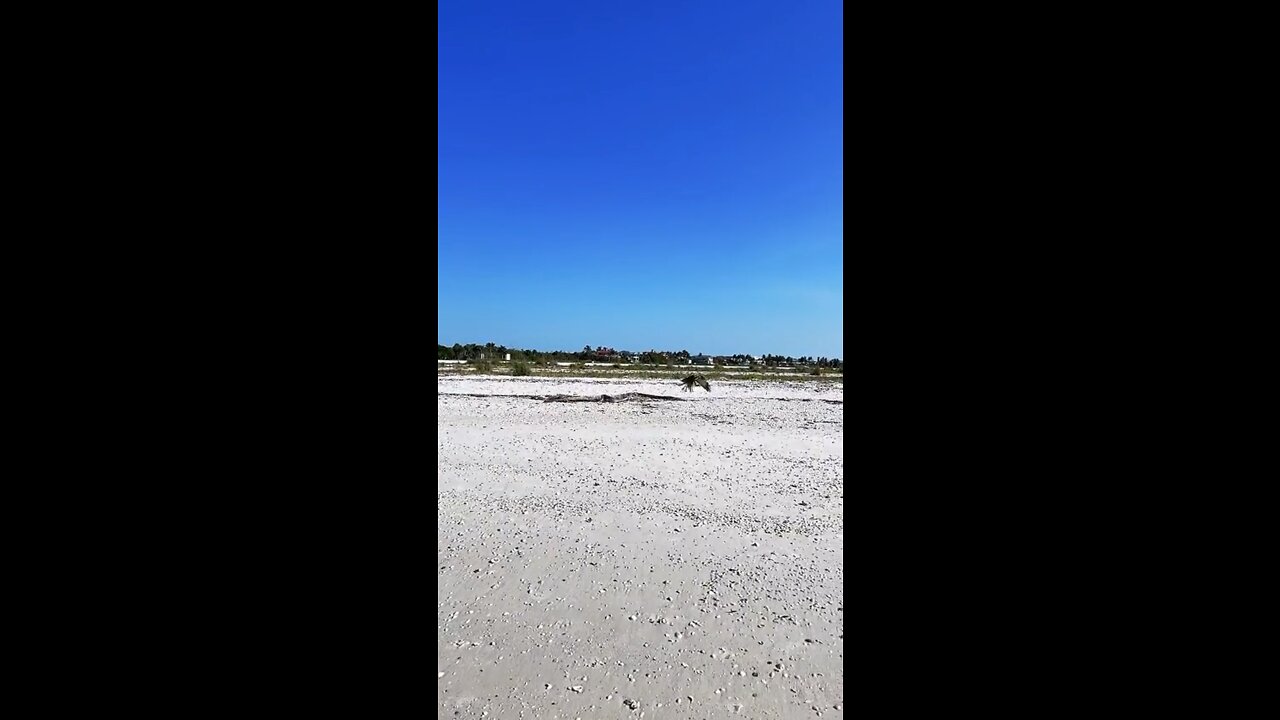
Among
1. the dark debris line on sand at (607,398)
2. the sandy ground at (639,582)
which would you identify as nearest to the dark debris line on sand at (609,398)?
the dark debris line on sand at (607,398)

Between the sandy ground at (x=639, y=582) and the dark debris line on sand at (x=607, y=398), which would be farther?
the dark debris line on sand at (x=607, y=398)

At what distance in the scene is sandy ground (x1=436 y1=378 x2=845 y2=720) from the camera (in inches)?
82.9

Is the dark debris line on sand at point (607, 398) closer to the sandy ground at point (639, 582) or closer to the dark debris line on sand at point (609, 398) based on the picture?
the dark debris line on sand at point (609, 398)

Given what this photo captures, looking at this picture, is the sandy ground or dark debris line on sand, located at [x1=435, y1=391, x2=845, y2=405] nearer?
the sandy ground

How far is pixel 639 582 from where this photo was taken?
9.85 ft

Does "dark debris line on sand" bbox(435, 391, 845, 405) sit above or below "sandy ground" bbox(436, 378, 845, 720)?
above

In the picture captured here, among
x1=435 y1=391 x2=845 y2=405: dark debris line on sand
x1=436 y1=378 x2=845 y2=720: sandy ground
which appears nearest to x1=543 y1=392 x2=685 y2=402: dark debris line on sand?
x1=435 y1=391 x2=845 y2=405: dark debris line on sand

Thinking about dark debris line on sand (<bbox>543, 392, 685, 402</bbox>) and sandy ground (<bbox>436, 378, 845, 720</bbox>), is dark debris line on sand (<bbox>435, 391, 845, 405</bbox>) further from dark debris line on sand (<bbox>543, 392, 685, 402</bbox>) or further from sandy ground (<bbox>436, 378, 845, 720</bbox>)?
sandy ground (<bbox>436, 378, 845, 720</bbox>)

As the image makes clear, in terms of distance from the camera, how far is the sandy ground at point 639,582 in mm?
2105
